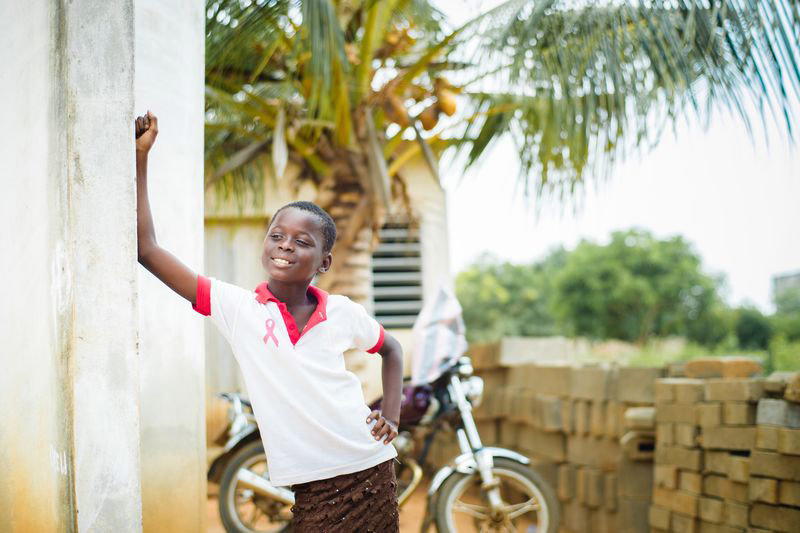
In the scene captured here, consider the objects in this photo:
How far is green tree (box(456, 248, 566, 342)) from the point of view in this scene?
31031 mm

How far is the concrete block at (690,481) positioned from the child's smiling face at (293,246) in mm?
2865

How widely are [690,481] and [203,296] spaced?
10.3 ft

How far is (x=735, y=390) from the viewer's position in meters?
4.08

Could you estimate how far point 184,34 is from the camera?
2.63 meters

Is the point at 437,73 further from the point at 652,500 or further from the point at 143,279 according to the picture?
the point at 143,279

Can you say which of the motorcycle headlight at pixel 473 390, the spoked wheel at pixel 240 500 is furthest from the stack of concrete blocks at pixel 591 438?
the spoked wheel at pixel 240 500

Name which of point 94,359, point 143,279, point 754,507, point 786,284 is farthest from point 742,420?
point 786,284

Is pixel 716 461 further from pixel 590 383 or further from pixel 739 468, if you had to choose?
pixel 590 383

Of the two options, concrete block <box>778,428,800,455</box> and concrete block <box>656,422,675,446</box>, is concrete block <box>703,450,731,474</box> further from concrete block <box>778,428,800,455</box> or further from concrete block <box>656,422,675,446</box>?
concrete block <box>778,428,800,455</box>

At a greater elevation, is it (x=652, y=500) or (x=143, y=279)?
(x=143, y=279)

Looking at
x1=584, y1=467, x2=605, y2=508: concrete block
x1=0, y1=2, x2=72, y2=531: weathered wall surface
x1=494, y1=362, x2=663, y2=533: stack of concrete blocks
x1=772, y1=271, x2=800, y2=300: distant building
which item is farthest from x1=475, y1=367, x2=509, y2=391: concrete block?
x1=772, y1=271, x2=800, y2=300: distant building

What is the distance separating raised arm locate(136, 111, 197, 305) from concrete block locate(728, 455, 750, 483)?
297 centimetres

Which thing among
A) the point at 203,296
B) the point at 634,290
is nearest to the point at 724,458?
the point at 203,296

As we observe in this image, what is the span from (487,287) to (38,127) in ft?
98.7
